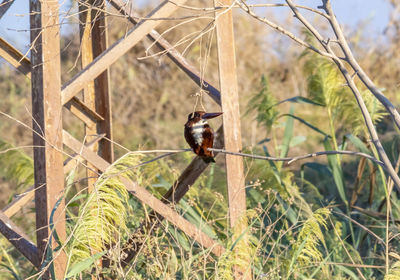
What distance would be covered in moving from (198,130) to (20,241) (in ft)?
3.38

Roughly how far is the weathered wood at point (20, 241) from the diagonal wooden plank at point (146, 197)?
1.62ft

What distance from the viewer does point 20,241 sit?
2816mm

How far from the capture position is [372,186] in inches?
166

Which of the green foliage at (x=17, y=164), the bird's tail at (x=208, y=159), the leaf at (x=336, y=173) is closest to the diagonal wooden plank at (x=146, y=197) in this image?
the bird's tail at (x=208, y=159)

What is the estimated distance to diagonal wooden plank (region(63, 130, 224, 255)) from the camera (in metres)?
2.65

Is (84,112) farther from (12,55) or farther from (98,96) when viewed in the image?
(12,55)

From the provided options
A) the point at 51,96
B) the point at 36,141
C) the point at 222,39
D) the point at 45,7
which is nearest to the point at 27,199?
the point at 36,141

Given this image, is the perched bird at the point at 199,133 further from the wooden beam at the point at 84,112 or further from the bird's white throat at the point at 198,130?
the wooden beam at the point at 84,112

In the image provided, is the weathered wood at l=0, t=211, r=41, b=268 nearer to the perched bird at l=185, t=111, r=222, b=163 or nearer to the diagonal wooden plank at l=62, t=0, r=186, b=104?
the diagonal wooden plank at l=62, t=0, r=186, b=104

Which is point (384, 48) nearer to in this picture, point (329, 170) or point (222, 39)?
point (329, 170)

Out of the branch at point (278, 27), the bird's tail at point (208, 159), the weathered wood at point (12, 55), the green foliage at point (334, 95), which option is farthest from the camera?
the green foliage at point (334, 95)

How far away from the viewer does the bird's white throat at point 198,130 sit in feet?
8.43

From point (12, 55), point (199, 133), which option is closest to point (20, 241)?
point (12, 55)

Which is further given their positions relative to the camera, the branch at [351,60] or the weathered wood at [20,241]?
the weathered wood at [20,241]
